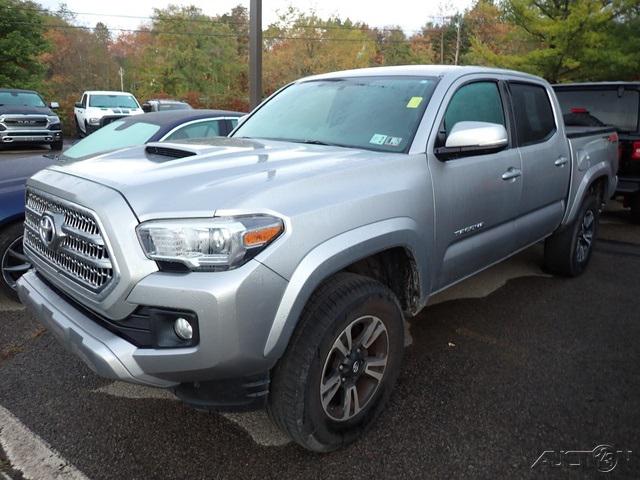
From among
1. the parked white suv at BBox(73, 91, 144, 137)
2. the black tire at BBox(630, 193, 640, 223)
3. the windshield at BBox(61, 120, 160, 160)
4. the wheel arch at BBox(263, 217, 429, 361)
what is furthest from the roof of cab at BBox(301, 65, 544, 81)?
the parked white suv at BBox(73, 91, 144, 137)

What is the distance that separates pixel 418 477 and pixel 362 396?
0.44m

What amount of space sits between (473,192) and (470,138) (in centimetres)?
42

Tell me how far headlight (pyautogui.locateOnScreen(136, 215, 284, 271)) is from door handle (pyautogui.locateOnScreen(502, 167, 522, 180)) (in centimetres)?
203

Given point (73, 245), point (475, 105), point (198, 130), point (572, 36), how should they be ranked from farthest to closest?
point (572, 36) < point (198, 130) < point (475, 105) < point (73, 245)

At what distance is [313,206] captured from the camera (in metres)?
2.08

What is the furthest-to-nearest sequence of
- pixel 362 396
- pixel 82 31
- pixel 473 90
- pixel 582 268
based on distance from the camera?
pixel 82 31
pixel 582 268
pixel 473 90
pixel 362 396

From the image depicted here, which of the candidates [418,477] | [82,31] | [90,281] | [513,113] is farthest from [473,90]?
[82,31]

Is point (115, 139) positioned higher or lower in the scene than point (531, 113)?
lower

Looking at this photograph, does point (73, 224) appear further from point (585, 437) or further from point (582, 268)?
point (582, 268)

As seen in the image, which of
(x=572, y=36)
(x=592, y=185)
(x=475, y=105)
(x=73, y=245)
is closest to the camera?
(x=73, y=245)

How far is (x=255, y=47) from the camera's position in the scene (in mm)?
8719

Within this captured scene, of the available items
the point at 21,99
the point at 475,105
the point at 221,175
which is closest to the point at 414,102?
the point at 475,105

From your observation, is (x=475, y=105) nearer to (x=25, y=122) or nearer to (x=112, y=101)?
(x=25, y=122)

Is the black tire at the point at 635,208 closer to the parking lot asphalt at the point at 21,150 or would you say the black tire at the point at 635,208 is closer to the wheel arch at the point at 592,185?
the wheel arch at the point at 592,185
